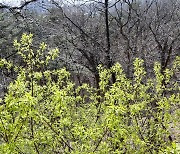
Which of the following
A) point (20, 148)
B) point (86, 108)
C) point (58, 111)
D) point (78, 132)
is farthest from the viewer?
point (86, 108)

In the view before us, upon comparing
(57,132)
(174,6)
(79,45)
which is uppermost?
(174,6)

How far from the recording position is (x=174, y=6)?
14.6 metres

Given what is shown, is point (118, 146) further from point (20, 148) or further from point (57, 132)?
point (20, 148)

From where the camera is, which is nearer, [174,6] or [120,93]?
[120,93]

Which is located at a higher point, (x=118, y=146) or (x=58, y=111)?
(x=58, y=111)

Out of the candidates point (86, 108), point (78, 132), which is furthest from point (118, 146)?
point (86, 108)

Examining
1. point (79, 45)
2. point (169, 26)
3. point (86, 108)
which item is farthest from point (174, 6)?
point (86, 108)

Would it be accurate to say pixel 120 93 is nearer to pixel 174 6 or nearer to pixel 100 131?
pixel 100 131

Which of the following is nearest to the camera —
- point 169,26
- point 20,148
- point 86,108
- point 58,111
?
point 58,111

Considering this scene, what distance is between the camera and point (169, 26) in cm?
1388

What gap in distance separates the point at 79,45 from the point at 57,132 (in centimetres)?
814

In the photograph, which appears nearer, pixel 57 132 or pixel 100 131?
pixel 100 131

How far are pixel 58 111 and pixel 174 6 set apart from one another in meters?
12.3

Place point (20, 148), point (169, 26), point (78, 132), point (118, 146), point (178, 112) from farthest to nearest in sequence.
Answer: point (169, 26) < point (178, 112) < point (118, 146) < point (20, 148) < point (78, 132)
